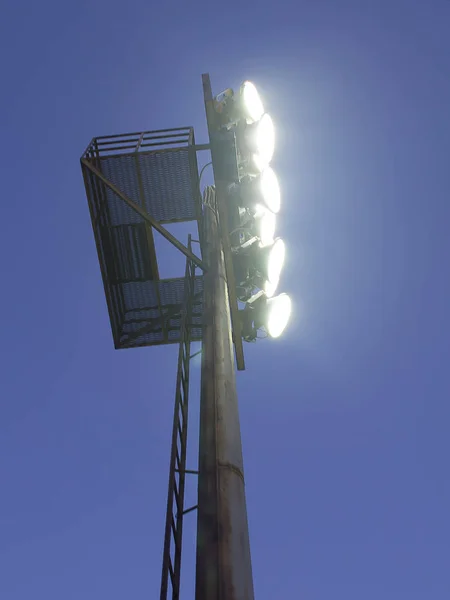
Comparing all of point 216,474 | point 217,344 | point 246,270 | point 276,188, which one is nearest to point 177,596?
A: point 216,474

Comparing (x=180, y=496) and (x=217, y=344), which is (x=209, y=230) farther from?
(x=180, y=496)

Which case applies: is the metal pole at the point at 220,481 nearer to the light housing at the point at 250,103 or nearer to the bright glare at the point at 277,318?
the bright glare at the point at 277,318

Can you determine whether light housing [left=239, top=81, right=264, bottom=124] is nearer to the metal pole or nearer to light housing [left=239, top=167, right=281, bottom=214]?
light housing [left=239, top=167, right=281, bottom=214]

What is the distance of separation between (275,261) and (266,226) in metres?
0.59

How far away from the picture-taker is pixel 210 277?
6.77 metres

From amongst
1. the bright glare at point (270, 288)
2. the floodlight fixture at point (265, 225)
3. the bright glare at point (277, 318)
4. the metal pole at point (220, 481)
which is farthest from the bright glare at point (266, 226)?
the metal pole at point (220, 481)

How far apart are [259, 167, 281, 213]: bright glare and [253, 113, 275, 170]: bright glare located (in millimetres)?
160

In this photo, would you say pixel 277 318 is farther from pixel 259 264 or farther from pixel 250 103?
pixel 250 103

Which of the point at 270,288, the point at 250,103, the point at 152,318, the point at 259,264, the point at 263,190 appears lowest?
the point at 270,288

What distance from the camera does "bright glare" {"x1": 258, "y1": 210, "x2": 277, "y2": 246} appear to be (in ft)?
26.0

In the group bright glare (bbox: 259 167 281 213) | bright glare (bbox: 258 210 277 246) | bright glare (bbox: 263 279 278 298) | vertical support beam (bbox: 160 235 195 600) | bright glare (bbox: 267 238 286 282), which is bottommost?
vertical support beam (bbox: 160 235 195 600)

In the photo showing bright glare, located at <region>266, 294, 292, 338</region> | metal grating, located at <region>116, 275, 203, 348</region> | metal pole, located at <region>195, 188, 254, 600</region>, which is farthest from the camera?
metal grating, located at <region>116, 275, 203, 348</region>

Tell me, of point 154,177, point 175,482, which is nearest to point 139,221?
point 154,177

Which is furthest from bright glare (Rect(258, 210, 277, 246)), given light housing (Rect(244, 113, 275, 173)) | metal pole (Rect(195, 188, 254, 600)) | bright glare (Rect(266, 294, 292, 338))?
metal pole (Rect(195, 188, 254, 600))
